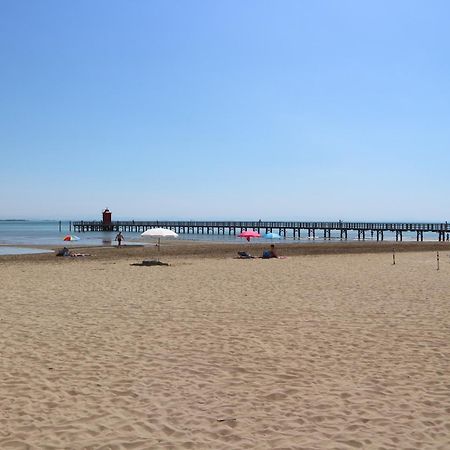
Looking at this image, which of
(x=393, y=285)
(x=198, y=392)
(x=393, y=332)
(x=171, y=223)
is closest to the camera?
(x=198, y=392)

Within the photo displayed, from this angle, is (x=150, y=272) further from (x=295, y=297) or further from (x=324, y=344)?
(x=324, y=344)

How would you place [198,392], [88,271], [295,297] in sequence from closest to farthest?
[198,392], [295,297], [88,271]

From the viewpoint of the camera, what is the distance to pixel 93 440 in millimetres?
4379

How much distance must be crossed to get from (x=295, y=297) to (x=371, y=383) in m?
6.72

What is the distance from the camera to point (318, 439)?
A: 14.5 feet

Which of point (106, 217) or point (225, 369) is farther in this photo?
point (106, 217)

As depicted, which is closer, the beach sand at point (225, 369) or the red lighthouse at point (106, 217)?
the beach sand at point (225, 369)

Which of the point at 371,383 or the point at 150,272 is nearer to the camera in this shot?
the point at 371,383

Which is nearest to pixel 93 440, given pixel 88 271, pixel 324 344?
pixel 324 344

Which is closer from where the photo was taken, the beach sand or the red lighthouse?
the beach sand

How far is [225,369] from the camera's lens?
6.49m

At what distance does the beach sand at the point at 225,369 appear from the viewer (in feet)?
15.0

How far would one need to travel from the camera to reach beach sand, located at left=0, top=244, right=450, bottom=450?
4.56 meters

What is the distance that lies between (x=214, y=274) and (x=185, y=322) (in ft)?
28.6
